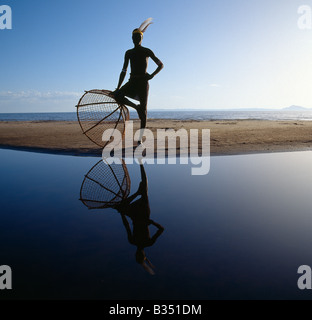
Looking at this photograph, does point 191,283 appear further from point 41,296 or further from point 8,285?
point 8,285

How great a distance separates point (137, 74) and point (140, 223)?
4903 millimetres

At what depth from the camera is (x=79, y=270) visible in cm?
188

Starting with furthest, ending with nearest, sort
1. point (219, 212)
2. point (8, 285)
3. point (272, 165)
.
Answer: point (272, 165) < point (219, 212) < point (8, 285)

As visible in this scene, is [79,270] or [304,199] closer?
[79,270]

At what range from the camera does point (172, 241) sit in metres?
2.29

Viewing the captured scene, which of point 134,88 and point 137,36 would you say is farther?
point 134,88

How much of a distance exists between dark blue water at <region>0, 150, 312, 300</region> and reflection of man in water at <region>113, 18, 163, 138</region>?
10.3 ft

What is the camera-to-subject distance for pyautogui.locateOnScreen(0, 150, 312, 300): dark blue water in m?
1.71

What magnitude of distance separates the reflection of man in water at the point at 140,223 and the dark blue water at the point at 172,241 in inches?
2.1

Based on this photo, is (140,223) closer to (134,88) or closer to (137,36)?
(134,88)

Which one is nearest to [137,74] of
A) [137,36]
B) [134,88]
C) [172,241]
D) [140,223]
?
[134,88]

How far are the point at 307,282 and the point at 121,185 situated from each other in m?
2.86
